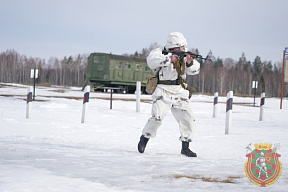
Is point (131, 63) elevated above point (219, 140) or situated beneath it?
elevated above

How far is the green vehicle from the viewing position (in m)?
32.1

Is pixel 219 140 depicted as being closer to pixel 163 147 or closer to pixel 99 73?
pixel 163 147

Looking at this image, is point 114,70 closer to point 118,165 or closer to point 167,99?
point 167,99

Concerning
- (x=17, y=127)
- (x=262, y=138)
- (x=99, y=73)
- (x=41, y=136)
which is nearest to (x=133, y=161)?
(x=41, y=136)

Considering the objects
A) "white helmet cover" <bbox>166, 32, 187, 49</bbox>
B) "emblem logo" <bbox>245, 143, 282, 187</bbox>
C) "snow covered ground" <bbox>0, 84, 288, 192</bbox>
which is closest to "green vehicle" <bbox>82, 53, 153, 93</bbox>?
"snow covered ground" <bbox>0, 84, 288, 192</bbox>

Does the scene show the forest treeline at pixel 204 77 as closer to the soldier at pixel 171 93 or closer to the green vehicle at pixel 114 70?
the green vehicle at pixel 114 70

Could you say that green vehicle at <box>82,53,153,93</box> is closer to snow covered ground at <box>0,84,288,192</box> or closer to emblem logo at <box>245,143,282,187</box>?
snow covered ground at <box>0,84,288,192</box>

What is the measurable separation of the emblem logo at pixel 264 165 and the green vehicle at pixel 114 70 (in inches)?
1150

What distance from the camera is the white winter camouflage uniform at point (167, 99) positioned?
5141mm

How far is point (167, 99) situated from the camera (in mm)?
5219

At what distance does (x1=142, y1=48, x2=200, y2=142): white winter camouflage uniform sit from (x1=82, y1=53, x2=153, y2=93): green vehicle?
88.2 ft

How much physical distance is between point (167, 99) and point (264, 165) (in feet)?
7.64

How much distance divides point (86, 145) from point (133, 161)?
1.89 m

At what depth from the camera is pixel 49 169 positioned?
3.87 meters
